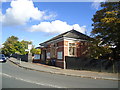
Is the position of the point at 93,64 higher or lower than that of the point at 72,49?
lower

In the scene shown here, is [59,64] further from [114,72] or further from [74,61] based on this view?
[114,72]

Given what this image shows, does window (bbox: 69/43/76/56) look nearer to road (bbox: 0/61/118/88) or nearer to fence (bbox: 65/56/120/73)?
fence (bbox: 65/56/120/73)

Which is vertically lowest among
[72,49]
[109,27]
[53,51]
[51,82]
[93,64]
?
[51,82]

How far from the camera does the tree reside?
15.8 metres

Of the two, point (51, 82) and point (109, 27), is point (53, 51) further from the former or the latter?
point (51, 82)

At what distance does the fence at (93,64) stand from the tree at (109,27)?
272cm

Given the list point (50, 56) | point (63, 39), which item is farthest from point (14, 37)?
point (63, 39)

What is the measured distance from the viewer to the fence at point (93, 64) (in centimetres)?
1475

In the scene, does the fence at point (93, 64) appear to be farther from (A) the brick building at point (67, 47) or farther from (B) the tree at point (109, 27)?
(B) the tree at point (109, 27)

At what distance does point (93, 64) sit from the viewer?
16.1 meters

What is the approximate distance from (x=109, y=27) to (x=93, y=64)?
4997mm

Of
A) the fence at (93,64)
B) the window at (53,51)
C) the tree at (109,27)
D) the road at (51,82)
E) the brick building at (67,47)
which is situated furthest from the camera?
the window at (53,51)

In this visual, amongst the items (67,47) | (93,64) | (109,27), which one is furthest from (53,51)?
(109,27)

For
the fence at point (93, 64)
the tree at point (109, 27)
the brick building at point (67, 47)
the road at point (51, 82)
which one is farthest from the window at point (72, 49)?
the road at point (51, 82)
